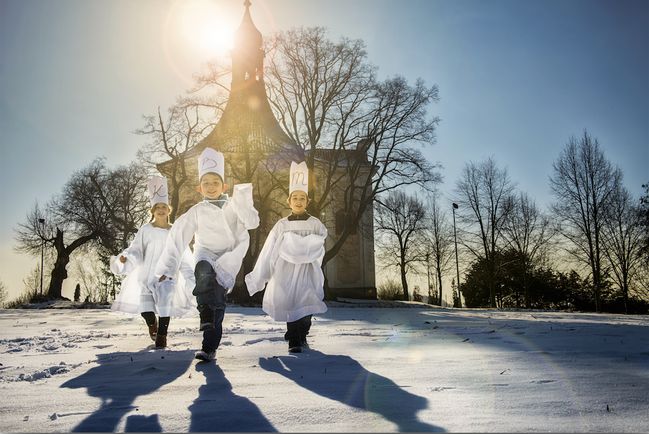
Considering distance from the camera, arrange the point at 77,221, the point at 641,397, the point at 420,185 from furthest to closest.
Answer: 1. the point at 77,221
2. the point at 420,185
3. the point at 641,397

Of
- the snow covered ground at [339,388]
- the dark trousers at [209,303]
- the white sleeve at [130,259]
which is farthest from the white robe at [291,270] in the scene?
the white sleeve at [130,259]

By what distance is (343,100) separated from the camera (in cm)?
2489

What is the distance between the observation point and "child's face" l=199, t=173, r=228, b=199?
5.47m

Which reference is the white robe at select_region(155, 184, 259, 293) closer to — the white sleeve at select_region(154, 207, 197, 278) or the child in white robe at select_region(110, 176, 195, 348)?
the white sleeve at select_region(154, 207, 197, 278)

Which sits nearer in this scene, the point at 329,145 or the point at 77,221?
the point at 329,145

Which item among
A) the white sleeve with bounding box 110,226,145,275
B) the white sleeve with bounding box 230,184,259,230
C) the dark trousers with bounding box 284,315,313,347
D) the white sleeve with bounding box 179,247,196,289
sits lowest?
the dark trousers with bounding box 284,315,313,347

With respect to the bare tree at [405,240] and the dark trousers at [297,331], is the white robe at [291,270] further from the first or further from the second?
the bare tree at [405,240]

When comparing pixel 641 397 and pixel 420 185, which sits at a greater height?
pixel 420 185

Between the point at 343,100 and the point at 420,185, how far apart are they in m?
5.53

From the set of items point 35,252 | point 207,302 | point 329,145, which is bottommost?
point 207,302

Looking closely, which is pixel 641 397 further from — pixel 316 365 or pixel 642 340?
pixel 642 340

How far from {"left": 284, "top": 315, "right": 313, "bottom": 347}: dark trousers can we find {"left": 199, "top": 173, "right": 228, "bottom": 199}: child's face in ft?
5.25

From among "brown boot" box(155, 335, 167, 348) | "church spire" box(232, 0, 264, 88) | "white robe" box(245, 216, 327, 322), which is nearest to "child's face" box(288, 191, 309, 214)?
"white robe" box(245, 216, 327, 322)

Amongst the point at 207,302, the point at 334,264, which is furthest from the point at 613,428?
the point at 334,264
